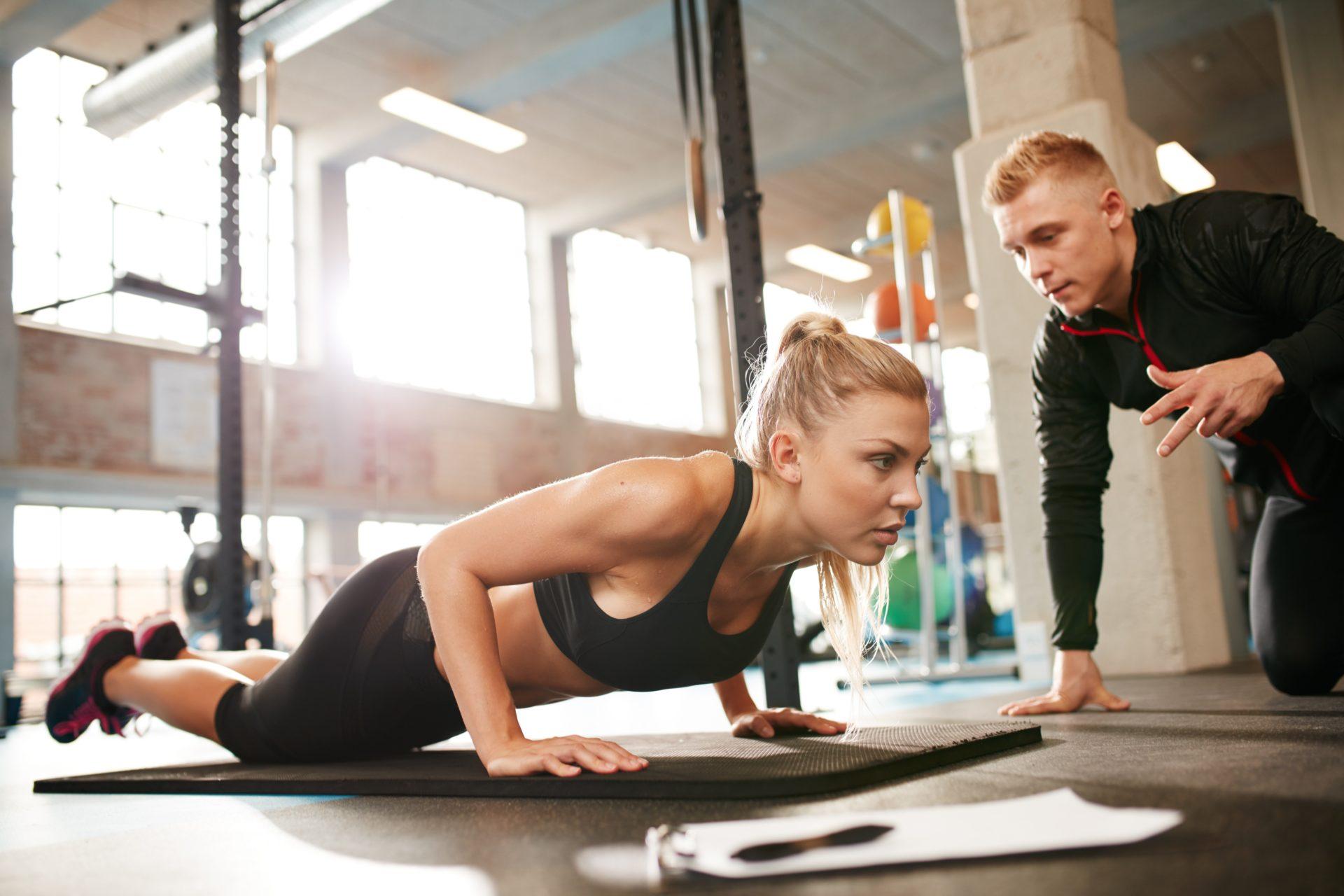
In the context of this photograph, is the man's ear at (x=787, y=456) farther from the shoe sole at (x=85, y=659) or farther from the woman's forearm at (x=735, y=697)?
the shoe sole at (x=85, y=659)

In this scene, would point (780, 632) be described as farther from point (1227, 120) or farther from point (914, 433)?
point (1227, 120)

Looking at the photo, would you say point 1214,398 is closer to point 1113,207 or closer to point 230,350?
point 1113,207

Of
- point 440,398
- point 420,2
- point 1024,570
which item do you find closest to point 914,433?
point 1024,570

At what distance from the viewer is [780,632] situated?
106 inches

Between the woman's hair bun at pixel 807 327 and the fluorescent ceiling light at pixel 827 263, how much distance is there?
10.1 meters

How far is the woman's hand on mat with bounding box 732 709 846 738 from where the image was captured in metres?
1.85

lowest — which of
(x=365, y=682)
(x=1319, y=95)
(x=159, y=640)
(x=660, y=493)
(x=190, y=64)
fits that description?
(x=365, y=682)

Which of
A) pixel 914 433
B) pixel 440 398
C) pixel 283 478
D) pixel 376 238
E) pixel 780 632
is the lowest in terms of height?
pixel 780 632

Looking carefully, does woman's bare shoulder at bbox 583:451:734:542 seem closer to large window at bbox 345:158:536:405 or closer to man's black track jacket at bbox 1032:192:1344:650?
man's black track jacket at bbox 1032:192:1344:650

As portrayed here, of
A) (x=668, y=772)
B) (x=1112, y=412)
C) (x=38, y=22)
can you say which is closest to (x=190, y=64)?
(x=38, y=22)

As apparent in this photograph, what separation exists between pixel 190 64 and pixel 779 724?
228 inches

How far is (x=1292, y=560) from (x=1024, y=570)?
1.40 metres

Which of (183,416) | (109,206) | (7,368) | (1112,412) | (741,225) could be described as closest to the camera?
(741,225)

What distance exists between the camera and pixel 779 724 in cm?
190
